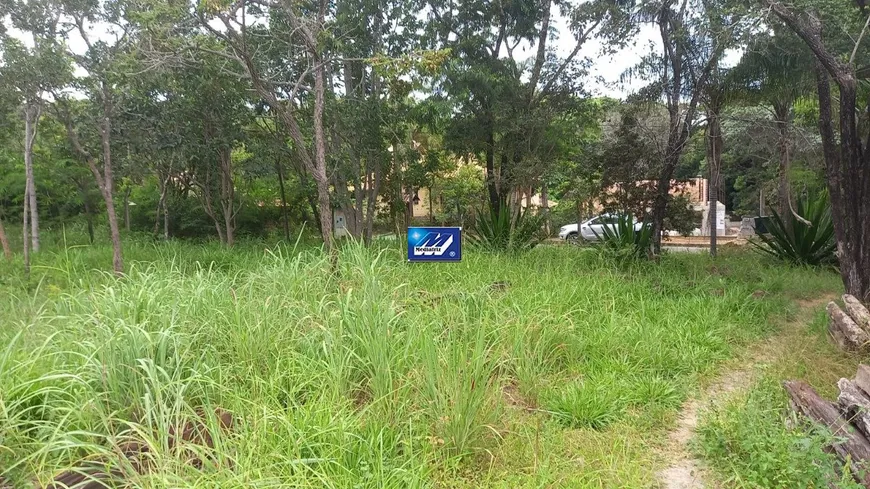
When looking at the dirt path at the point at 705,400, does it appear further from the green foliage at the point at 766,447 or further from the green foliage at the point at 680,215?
the green foliage at the point at 680,215

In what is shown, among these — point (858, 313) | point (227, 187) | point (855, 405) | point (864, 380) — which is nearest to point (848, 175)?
point (858, 313)

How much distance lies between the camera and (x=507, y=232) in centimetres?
736

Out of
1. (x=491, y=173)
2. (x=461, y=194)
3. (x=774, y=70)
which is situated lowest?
(x=461, y=194)

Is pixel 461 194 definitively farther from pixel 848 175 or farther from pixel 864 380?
pixel 864 380

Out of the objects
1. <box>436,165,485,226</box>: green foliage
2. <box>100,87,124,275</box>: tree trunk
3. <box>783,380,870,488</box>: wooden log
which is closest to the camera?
<box>783,380,870,488</box>: wooden log

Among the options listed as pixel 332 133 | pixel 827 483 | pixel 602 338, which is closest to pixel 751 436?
pixel 827 483

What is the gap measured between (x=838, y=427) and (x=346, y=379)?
2428mm

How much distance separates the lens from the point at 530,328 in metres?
3.34

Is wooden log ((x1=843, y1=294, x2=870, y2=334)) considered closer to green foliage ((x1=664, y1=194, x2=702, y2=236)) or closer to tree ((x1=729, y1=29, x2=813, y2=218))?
tree ((x1=729, y1=29, x2=813, y2=218))

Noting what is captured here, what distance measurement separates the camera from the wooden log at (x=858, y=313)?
3.60 metres

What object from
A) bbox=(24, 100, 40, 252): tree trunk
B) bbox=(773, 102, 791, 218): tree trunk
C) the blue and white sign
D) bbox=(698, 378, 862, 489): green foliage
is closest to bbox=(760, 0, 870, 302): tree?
bbox=(698, 378, 862, 489): green foliage

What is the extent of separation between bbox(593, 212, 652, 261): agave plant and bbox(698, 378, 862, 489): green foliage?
12.8ft

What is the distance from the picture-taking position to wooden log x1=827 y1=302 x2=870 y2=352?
3453mm

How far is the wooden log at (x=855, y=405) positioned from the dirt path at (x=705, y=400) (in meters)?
0.65
